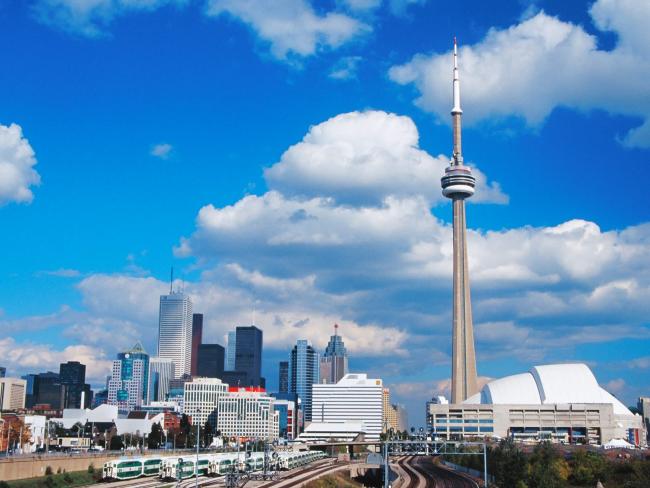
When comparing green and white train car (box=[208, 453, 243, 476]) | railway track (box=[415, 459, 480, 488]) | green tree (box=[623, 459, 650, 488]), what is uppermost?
green tree (box=[623, 459, 650, 488])

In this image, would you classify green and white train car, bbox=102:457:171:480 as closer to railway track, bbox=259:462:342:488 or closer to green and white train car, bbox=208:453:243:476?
green and white train car, bbox=208:453:243:476

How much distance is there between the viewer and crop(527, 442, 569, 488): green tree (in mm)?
103750

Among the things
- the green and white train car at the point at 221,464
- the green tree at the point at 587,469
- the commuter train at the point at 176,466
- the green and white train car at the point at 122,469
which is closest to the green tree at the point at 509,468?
the green tree at the point at 587,469

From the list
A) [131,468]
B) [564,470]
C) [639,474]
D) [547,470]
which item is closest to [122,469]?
[131,468]

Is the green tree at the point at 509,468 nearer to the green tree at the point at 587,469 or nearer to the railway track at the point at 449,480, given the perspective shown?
the railway track at the point at 449,480

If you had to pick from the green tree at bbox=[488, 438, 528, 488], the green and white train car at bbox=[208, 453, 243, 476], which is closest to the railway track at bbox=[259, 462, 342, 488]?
the green and white train car at bbox=[208, 453, 243, 476]

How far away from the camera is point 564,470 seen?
113 metres

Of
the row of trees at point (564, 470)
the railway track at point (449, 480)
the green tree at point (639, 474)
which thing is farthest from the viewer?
the railway track at point (449, 480)

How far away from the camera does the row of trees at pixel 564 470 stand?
343 feet

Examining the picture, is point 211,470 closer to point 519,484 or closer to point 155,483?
point 155,483

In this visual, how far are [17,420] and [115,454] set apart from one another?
5064cm

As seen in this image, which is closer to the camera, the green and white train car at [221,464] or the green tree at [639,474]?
the green tree at [639,474]

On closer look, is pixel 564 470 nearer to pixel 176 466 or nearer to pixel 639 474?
pixel 639 474

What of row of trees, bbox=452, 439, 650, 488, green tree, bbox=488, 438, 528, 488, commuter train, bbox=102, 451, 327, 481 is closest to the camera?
row of trees, bbox=452, 439, 650, 488
